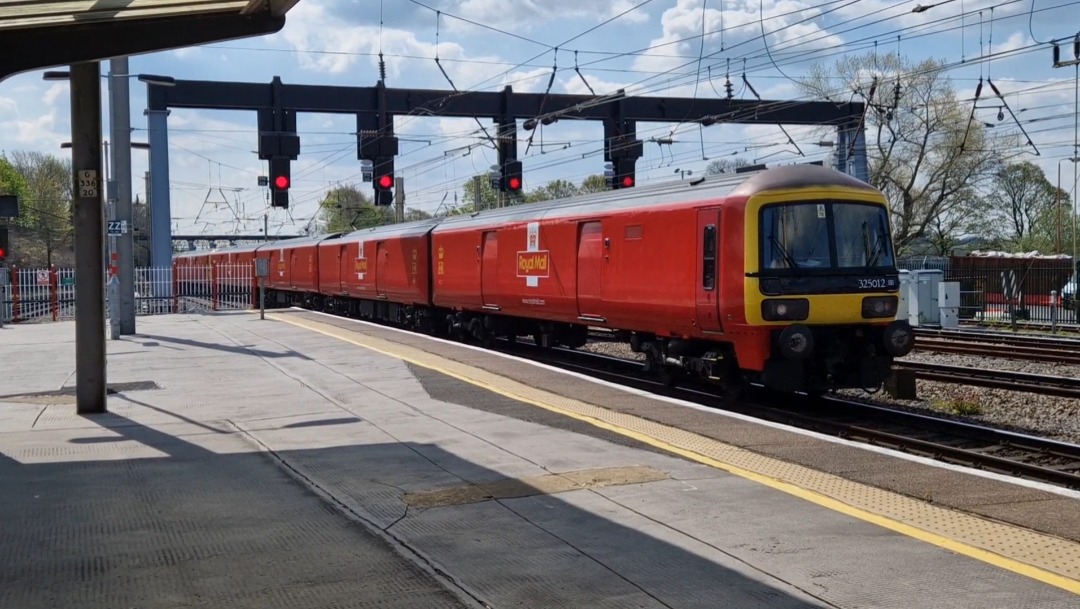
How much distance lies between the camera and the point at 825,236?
12766mm

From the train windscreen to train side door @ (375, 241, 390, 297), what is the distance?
16978 mm

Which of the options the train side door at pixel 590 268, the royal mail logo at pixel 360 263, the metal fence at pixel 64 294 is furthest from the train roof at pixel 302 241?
the train side door at pixel 590 268

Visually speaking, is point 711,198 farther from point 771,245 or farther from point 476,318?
point 476,318

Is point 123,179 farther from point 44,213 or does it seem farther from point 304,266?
point 44,213

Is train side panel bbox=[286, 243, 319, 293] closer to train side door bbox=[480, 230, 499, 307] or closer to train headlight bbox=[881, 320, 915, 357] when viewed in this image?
train side door bbox=[480, 230, 499, 307]

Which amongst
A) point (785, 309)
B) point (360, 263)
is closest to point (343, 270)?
point (360, 263)

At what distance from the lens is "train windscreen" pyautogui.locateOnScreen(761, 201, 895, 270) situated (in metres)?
12.5

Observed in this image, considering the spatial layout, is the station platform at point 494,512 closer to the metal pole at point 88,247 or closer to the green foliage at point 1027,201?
the metal pole at point 88,247

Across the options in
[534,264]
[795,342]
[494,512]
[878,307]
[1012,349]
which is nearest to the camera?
[494,512]

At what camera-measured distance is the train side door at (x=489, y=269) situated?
20.5m

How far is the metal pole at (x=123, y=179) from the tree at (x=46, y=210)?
43.8 metres

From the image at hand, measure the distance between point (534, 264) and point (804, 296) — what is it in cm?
692

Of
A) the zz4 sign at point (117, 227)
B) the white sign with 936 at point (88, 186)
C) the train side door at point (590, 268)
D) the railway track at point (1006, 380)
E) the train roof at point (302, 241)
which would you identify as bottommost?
the railway track at point (1006, 380)

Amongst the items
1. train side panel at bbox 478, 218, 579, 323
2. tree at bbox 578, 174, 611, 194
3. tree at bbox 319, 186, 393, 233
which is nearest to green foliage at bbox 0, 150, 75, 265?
tree at bbox 319, 186, 393, 233
